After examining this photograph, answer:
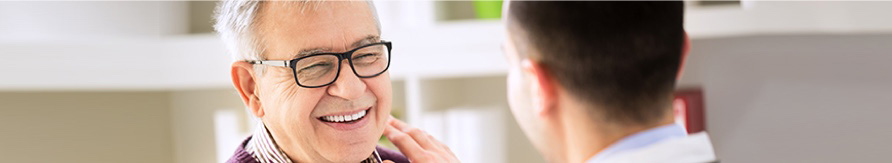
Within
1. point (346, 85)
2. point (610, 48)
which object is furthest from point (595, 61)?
point (346, 85)

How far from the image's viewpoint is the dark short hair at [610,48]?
119 cm

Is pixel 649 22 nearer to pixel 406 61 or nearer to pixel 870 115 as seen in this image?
pixel 406 61

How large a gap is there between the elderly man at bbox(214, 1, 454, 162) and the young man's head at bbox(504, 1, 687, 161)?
0.88 feet

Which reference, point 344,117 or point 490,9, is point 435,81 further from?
point 344,117

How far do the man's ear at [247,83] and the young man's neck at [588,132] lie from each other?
0.47 m

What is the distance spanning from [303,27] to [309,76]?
3.1 inches

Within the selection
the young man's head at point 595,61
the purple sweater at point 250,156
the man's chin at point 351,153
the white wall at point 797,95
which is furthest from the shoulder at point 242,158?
the white wall at point 797,95

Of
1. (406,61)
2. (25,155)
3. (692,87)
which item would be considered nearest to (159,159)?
(25,155)

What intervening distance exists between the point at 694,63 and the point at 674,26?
1.94 metres

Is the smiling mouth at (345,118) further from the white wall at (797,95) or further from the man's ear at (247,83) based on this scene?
the white wall at (797,95)

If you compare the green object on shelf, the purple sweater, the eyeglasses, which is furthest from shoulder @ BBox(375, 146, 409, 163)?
the green object on shelf

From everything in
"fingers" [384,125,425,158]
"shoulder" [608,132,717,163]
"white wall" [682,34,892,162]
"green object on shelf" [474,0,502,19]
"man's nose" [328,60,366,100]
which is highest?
"green object on shelf" [474,0,502,19]

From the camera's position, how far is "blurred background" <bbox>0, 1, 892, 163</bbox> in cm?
258

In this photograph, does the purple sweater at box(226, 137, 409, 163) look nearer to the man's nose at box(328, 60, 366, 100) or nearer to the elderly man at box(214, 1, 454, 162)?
the elderly man at box(214, 1, 454, 162)
